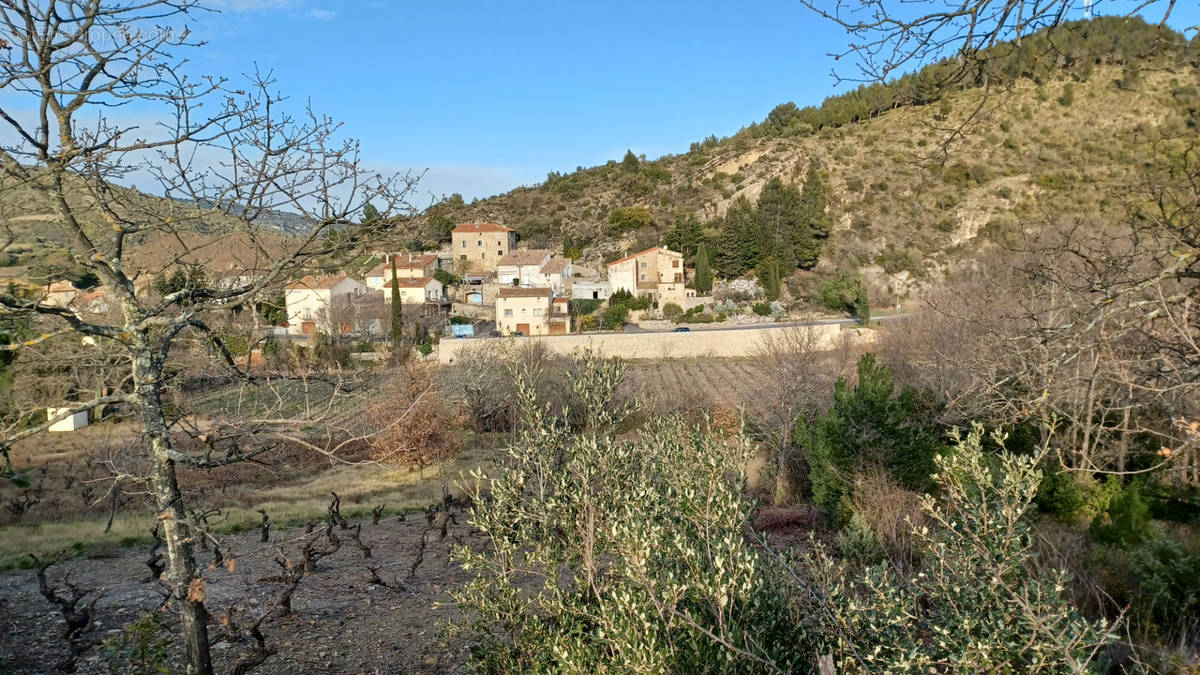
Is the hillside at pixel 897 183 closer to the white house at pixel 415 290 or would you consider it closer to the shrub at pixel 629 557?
the white house at pixel 415 290

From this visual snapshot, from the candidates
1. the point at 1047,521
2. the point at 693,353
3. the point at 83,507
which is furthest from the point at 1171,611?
the point at 693,353

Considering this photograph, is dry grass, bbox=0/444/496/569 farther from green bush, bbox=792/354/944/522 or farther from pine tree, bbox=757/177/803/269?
pine tree, bbox=757/177/803/269

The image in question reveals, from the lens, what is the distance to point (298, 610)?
30.6 ft

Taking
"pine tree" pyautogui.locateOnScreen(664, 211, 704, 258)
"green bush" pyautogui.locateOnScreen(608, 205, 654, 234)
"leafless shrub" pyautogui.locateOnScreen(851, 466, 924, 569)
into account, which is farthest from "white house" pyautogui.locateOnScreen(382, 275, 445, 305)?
"leafless shrub" pyautogui.locateOnScreen(851, 466, 924, 569)

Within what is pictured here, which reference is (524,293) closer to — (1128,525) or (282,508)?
(282,508)

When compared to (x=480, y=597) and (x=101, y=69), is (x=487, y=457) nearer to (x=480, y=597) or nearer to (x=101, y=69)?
(x=480, y=597)

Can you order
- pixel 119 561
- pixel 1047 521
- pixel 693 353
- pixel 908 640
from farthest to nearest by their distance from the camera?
pixel 693 353, pixel 119 561, pixel 1047 521, pixel 908 640

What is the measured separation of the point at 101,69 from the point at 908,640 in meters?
5.47

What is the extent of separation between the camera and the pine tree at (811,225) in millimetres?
55219

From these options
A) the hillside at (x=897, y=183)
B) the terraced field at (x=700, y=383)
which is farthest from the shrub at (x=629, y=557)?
the hillside at (x=897, y=183)

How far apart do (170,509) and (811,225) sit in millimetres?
58391

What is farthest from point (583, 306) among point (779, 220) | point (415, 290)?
point (779, 220)

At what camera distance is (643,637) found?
3.58 metres

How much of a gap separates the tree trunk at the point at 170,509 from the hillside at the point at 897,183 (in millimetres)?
44478
